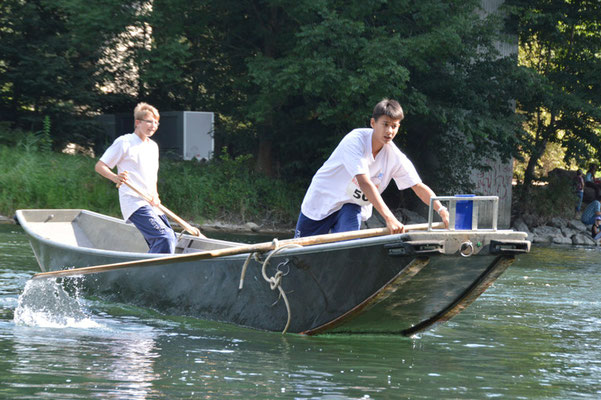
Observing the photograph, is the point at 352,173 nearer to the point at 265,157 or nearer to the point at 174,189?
the point at 174,189

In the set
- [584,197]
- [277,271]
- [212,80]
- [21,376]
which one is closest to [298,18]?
[212,80]

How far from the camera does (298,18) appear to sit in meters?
21.7

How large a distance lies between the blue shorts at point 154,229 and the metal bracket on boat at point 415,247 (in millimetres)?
2856

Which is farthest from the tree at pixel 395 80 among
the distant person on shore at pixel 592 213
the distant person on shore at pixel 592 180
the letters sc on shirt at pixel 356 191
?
the letters sc on shirt at pixel 356 191

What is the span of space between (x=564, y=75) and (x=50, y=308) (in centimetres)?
2061

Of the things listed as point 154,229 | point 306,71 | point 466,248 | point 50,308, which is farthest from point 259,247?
point 306,71

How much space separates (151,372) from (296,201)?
17632 mm

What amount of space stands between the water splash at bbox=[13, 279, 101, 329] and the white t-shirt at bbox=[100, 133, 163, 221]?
89 cm

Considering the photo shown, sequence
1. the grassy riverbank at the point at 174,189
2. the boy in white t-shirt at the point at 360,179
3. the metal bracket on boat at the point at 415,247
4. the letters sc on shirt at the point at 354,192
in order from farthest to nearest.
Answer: the grassy riverbank at the point at 174,189 < the letters sc on shirt at the point at 354,192 < the boy in white t-shirt at the point at 360,179 < the metal bracket on boat at the point at 415,247

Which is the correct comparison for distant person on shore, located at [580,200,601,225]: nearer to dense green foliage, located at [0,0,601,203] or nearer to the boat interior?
dense green foliage, located at [0,0,601,203]

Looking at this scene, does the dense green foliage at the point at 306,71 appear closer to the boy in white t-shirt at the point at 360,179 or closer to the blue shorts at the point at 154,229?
the blue shorts at the point at 154,229

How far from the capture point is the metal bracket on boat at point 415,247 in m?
5.88

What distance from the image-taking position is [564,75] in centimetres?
2588

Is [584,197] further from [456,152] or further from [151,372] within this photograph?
[151,372]
